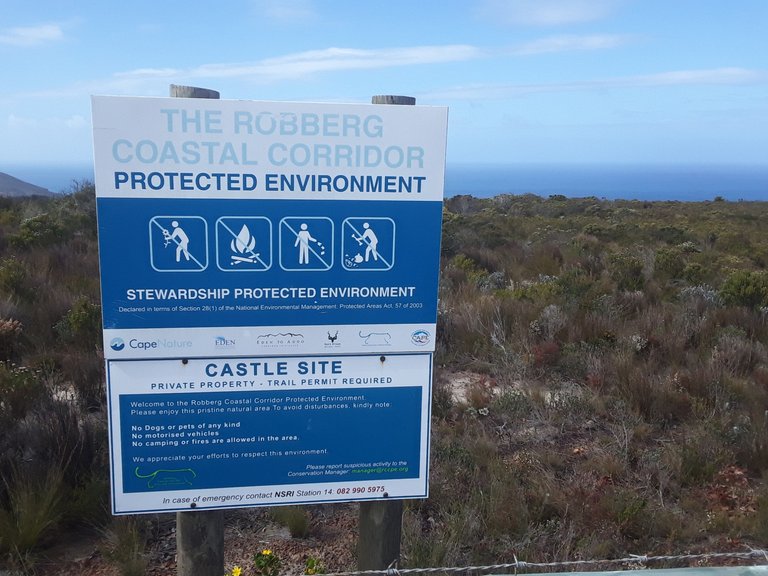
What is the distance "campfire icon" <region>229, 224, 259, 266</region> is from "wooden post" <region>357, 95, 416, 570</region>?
46.3 inches

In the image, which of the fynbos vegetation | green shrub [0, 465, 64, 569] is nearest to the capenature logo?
the fynbos vegetation

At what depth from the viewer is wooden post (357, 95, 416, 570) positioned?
2.71m

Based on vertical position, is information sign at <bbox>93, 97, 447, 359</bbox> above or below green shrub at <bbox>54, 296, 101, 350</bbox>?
above

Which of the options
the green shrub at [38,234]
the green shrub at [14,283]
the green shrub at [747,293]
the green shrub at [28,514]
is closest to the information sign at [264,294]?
the green shrub at [28,514]

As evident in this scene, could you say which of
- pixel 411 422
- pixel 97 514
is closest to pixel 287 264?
pixel 411 422

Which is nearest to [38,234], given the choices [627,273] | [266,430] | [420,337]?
[627,273]

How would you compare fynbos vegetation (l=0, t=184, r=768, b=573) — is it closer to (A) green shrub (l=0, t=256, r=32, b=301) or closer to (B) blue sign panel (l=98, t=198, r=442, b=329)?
(A) green shrub (l=0, t=256, r=32, b=301)

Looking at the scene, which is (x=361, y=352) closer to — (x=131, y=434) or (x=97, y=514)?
Result: (x=131, y=434)

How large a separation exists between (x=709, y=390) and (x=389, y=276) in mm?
4066

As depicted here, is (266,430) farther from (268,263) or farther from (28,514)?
(28,514)

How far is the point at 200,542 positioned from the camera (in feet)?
8.55

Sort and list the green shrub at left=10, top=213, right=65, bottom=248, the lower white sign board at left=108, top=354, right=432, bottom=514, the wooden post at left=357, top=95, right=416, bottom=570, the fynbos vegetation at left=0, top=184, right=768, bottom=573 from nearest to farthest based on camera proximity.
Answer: the lower white sign board at left=108, top=354, right=432, bottom=514 < the wooden post at left=357, top=95, right=416, bottom=570 < the fynbos vegetation at left=0, top=184, right=768, bottom=573 < the green shrub at left=10, top=213, right=65, bottom=248

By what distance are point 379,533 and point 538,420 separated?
2652 mm

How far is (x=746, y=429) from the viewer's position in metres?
4.65
